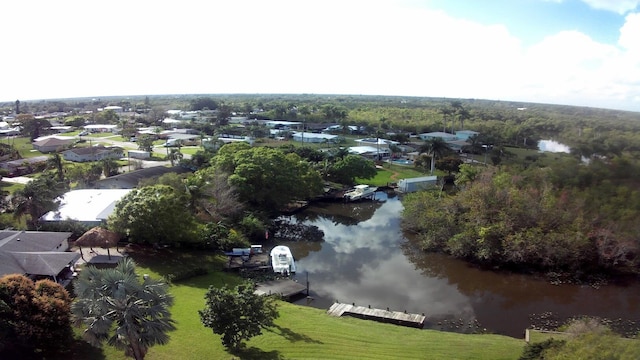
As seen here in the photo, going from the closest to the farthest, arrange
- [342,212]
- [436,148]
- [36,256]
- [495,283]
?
[36,256] < [495,283] < [342,212] < [436,148]

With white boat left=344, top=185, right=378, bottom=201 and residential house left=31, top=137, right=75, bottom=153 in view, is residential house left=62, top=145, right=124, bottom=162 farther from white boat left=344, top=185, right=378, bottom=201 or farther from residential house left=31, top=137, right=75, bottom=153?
white boat left=344, top=185, right=378, bottom=201

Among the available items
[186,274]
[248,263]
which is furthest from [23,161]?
[248,263]

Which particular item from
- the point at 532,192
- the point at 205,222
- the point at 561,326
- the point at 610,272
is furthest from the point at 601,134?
the point at 205,222

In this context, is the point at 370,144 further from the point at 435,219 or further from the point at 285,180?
the point at 435,219

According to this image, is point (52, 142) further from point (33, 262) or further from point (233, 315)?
point (233, 315)

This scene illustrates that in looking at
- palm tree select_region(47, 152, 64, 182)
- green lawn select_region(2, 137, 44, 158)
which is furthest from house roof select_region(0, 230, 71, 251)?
green lawn select_region(2, 137, 44, 158)

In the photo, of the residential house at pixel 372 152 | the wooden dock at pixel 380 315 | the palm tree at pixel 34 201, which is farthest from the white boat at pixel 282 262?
the residential house at pixel 372 152
